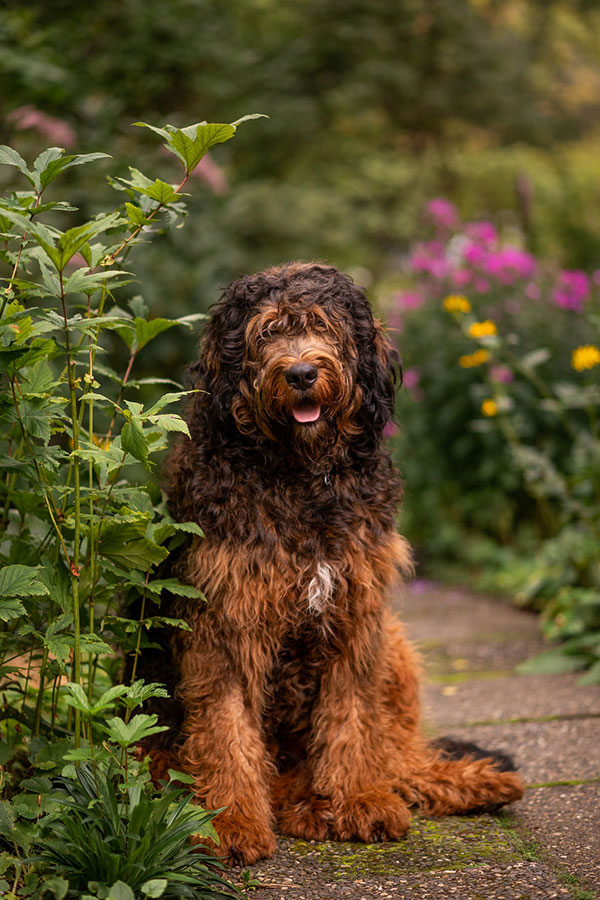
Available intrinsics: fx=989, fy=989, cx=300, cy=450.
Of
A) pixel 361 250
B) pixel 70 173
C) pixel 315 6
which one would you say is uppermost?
pixel 315 6

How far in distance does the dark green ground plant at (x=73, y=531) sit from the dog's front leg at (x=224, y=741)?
0.21 meters

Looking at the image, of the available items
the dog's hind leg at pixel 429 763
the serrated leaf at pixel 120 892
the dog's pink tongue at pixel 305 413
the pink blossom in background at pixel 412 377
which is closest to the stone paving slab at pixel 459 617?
the pink blossom in background at pixel 412 377

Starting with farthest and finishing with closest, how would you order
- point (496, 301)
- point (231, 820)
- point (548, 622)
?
point (496, 301) → point (548, 622) → point (231, 820)

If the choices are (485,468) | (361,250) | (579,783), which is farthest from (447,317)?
(361,250)

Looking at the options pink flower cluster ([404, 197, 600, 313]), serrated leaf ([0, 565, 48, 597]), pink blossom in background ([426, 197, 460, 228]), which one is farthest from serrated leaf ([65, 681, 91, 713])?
pink blossom in background ([426, 197, 460, 228])

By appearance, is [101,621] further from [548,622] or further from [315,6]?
[315,6]

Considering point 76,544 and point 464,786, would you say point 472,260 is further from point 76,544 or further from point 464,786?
point 76,544

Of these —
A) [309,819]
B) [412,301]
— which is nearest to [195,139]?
[309,819]

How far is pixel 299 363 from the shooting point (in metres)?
2.94

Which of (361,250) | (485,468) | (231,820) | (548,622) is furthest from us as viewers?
(361,250)

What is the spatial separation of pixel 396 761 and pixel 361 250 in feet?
50.5

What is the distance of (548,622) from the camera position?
5.65 metres

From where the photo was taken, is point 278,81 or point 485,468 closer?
point 485,468

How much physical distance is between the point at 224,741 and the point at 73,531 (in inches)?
32.4
